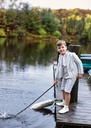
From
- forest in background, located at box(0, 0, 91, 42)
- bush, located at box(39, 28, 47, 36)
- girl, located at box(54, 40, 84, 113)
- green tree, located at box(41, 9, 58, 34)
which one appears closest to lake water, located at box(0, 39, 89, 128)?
girl, located at box(54, 40, 84, 113)

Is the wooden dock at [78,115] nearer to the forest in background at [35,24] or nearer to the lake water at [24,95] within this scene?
the lake water at [24,95]

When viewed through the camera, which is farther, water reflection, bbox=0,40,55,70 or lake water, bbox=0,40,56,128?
water reflection, bbox=0,40,55,70

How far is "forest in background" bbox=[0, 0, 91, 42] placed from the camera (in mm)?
74562

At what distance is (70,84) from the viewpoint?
7.35m

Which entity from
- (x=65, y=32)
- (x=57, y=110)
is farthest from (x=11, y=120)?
(x=65, y=32)

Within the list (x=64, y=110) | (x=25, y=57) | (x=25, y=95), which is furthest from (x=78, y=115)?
(x=25, y=57)

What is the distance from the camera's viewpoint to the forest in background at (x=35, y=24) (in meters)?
74.6

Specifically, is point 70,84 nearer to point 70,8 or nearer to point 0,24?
point 0,24

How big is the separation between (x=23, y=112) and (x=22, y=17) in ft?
230

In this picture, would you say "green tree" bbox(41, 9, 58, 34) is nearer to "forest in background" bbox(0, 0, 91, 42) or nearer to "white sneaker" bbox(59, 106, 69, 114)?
"forest in background" bbox(0, 0, 91, 42)

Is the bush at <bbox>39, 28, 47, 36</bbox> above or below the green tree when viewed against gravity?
below

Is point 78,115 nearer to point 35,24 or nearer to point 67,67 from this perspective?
point 67,67

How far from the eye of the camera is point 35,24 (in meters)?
80.4

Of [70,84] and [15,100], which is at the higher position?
[70,84]
